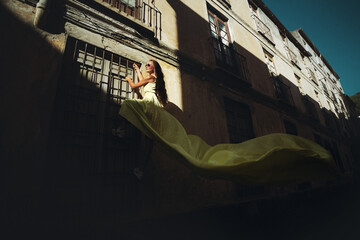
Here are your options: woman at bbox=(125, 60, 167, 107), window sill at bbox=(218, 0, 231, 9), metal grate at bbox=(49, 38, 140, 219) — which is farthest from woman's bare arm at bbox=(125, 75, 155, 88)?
window sill at bbox=(218, 0, 231, 9)

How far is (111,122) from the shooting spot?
9.73ft

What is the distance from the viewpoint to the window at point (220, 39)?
6.37 meters

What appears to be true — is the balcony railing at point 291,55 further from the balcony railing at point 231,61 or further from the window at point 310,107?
the balcony railing at point 231,61

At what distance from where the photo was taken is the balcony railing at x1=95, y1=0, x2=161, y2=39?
13.7ft

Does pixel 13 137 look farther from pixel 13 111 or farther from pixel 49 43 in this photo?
pixel 49 43

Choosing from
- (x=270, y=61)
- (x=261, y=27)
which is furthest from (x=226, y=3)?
(x=270, y=61)

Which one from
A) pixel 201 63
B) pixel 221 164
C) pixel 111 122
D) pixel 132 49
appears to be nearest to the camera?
pixel 221 164

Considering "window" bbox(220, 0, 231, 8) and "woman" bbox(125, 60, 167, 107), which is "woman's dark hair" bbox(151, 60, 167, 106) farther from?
"window" bbox(220, 0, 231, 8)

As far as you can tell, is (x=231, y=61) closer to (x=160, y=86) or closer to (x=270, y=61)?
(x=270, y=61)

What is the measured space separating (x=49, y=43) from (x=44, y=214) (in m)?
2.36

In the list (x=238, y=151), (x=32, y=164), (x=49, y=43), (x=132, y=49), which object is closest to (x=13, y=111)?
(x=32, y=164)

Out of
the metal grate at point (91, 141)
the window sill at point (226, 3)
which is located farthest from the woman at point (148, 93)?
the window sill at point (226, 3)

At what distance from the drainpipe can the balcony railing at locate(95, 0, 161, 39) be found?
1.96 m

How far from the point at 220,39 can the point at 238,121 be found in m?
3.28
